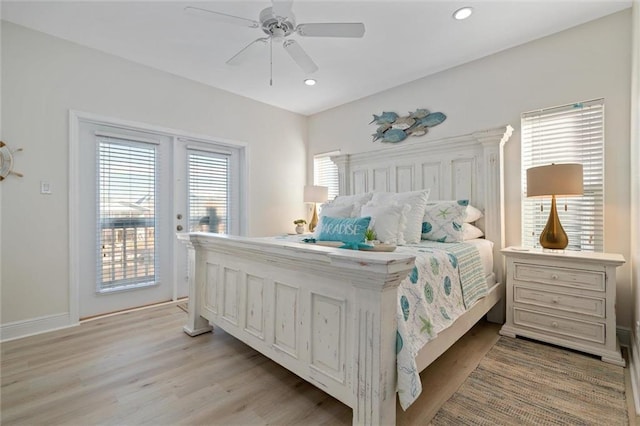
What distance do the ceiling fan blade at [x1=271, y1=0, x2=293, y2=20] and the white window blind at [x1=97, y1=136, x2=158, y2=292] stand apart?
87.1 inches

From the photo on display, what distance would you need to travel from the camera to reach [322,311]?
58.4 inches

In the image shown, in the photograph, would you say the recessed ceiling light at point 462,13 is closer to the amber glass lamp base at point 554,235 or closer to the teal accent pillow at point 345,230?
the amber glass lamp base at point 554,235

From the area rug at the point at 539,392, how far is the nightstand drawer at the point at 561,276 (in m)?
0.50

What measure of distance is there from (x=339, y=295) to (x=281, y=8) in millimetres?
1811

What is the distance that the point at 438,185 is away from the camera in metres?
3.23

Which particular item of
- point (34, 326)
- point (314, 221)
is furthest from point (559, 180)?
point (34, 326)

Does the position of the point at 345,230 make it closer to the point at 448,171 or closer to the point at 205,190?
the point at 448,171

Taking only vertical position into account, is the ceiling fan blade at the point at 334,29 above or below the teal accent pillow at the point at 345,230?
above

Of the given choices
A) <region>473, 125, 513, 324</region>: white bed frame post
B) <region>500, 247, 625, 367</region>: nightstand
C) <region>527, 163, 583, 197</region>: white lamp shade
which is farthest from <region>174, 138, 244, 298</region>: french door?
<region>527, 163, 583, 197</region>: white lamp shade

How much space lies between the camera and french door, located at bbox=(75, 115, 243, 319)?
2.93 metres

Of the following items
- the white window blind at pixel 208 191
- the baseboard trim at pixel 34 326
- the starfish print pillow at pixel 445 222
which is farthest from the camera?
the white window blind at pixel 208 191

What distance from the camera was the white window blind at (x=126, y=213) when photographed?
9.91ft

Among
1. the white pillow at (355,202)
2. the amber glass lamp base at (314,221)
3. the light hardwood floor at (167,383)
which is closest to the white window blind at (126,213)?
the light hardwood floor at (167,383)

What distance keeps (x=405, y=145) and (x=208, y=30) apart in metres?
2.34
